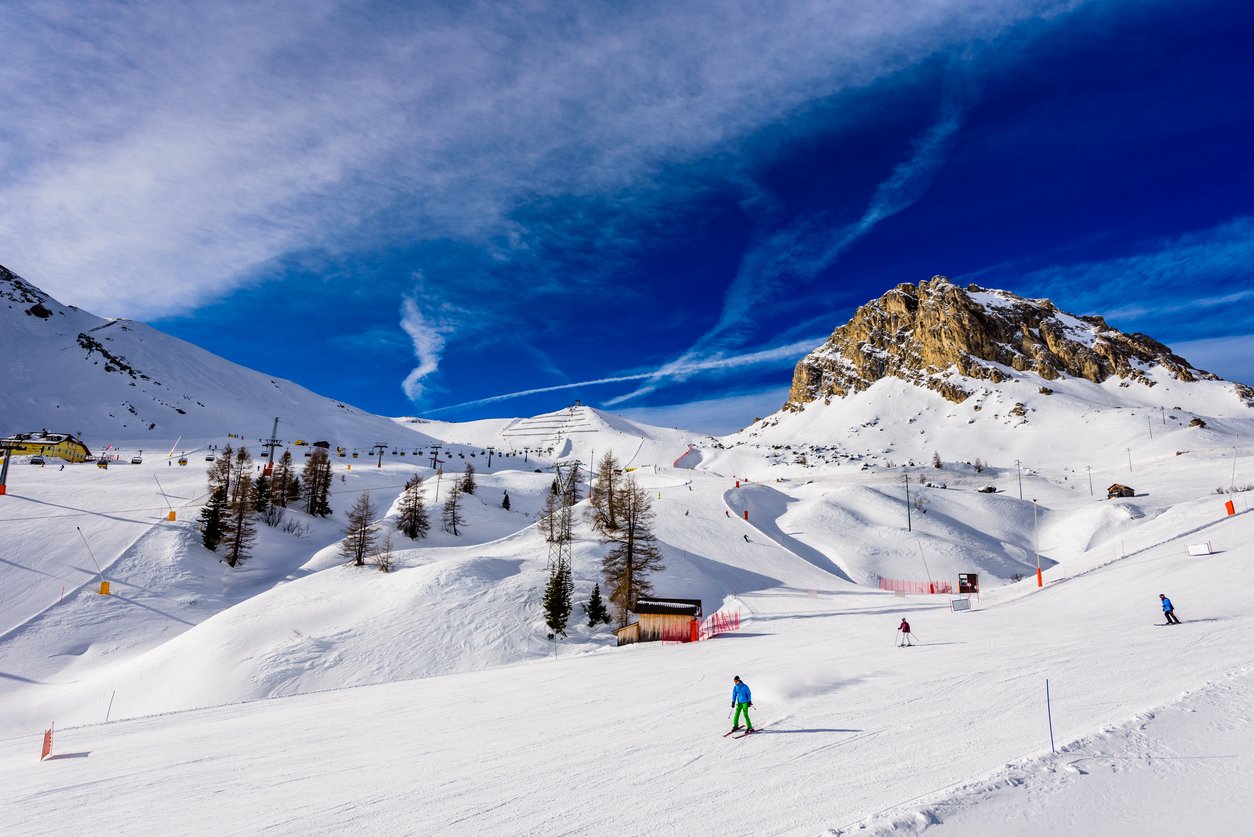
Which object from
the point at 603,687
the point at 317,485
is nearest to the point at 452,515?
the point at 317,485

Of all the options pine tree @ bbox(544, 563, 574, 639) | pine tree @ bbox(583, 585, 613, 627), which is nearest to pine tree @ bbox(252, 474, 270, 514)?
pine tree @ bbox(544, 563, 574, 639)

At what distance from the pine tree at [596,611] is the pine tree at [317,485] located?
49.1 m

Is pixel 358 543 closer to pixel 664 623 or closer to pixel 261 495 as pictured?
pixel 261 495

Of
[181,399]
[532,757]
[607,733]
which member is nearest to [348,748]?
[532,757]

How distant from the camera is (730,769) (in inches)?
449

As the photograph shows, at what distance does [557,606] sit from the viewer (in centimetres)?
3872

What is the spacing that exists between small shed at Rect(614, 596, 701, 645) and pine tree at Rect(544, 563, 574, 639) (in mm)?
3936

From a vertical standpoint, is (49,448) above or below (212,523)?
above

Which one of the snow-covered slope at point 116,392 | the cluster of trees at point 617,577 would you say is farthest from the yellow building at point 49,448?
the cluster of trees at point 617,577

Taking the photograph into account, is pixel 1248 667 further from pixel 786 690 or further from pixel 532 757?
pixel 532 757

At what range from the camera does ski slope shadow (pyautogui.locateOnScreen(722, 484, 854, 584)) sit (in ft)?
202

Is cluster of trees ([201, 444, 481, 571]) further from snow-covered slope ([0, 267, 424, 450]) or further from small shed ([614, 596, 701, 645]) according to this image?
snow-covered slope ([0, 267, 424, 450])

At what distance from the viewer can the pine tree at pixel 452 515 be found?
71312 mm

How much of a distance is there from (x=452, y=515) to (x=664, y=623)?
43561 millimetres
